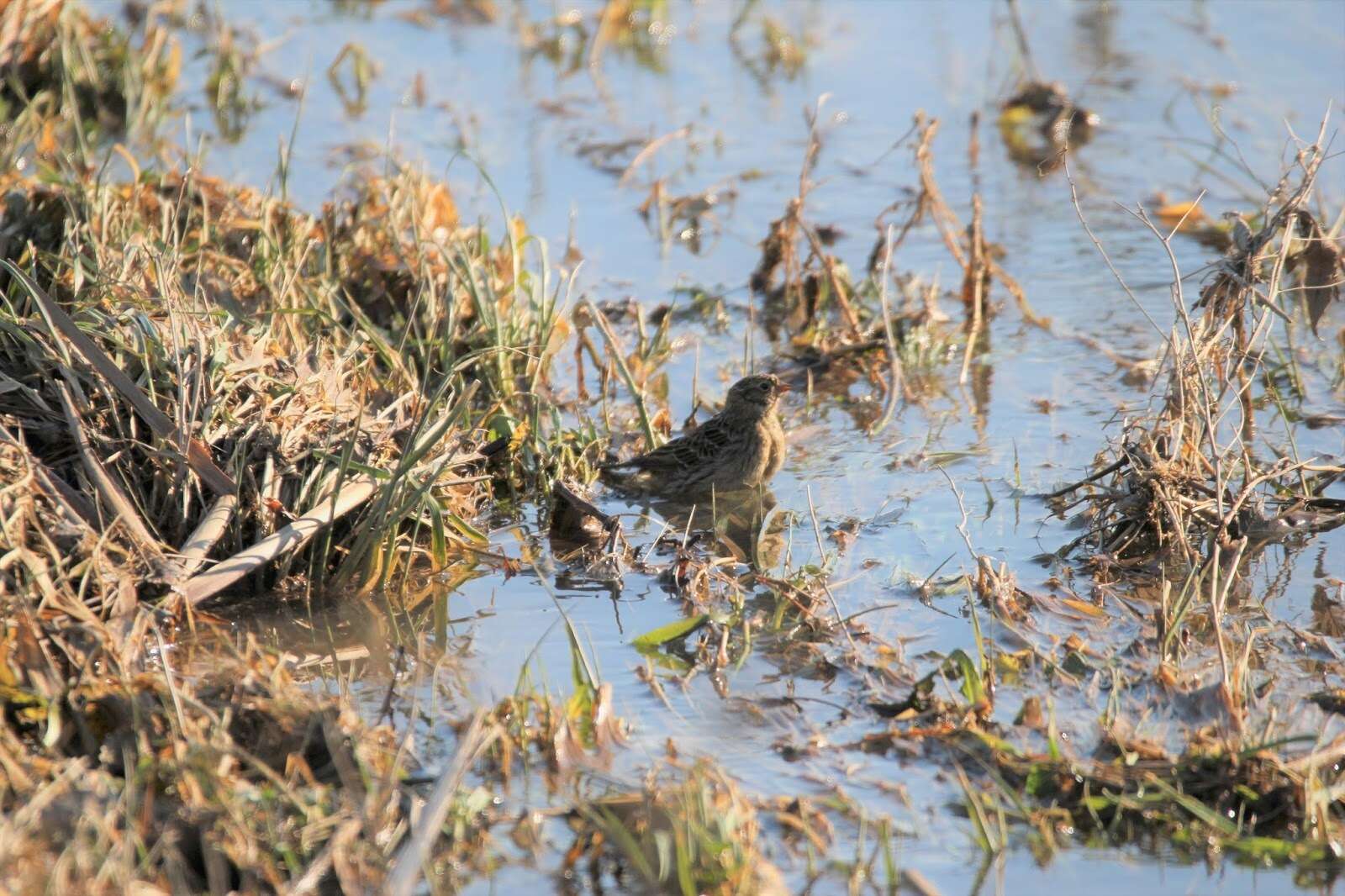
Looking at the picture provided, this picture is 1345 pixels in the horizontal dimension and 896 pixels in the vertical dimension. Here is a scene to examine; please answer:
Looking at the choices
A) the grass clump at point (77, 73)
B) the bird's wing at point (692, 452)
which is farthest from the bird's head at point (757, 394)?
the grass clump at point (77, 73)

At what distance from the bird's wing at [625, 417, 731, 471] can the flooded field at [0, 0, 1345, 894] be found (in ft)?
0.61

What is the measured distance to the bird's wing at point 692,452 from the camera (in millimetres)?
6973

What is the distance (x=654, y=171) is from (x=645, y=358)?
355 centimetres

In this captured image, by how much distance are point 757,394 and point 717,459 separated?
1.82ft

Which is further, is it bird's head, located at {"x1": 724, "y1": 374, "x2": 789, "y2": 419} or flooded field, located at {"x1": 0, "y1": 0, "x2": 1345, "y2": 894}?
bird's head, located at {"x1": 724, "y1": 374, "x2": 789, "y2": 419}

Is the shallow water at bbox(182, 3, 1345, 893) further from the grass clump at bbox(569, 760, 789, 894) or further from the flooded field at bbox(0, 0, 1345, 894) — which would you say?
the grass clump at bbox(569, 760, 789, 894)

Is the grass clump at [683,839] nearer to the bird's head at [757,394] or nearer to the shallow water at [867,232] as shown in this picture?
the shallow water at [867,232]

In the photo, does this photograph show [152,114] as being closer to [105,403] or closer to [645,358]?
[645,358]

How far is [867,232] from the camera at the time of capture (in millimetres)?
10094

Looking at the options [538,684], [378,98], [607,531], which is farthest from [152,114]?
[538,684]

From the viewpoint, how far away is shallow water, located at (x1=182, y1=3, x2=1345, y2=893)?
16.0 ft

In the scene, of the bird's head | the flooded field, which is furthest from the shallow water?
the bird's head

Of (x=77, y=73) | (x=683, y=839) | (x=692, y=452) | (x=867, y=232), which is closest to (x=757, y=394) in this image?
(x=692, y=452)

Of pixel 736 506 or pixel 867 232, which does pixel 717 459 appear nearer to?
pixel 736 506
